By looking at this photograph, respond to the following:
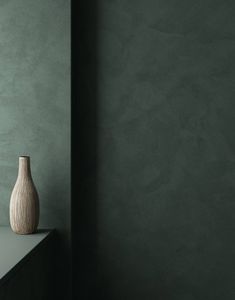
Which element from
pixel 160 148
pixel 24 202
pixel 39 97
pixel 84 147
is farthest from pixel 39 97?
pixel 160 148

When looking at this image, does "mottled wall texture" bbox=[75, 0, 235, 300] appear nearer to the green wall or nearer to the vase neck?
the green wall

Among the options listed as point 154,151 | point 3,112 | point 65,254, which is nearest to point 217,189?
point 154,151

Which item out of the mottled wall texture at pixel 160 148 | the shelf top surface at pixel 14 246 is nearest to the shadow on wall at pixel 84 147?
the mottled wall texture at pixel 160 148

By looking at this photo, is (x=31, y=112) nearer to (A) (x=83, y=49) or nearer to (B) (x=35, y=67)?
(B) (x=35, y=67)

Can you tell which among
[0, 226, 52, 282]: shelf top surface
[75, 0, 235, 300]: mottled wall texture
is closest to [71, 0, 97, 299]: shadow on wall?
[75, 0, 235, 300]: mottled wall texture

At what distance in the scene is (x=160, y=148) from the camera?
7.00 ft

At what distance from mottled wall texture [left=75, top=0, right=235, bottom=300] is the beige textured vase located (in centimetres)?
30

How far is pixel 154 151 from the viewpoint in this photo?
2.14m

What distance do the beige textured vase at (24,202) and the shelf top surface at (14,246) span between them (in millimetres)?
45

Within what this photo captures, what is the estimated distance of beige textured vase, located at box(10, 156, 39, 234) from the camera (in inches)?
75.2

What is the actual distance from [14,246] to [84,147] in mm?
586

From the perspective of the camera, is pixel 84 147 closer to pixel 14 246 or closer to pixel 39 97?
pixel 39 97

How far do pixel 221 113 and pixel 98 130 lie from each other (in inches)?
21.8

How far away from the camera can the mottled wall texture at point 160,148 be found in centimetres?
211
